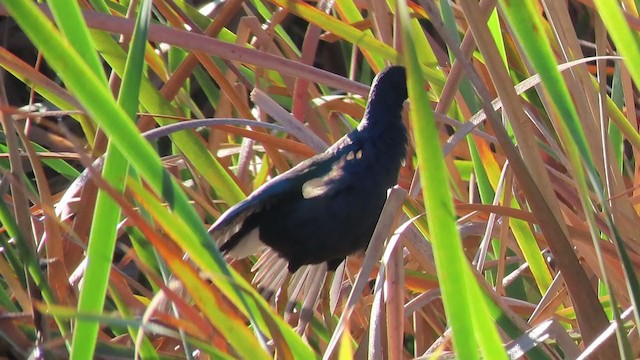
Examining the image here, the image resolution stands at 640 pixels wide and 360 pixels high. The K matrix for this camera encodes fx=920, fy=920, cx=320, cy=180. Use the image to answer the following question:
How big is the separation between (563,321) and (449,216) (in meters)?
0.51

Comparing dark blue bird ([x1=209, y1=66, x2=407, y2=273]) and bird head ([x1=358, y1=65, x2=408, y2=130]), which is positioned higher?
bird head ([x1=358, y1=65, x2=408, y2=130])

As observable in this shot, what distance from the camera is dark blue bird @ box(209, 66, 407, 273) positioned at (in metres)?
1.23

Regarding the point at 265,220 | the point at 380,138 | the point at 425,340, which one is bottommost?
the point at 425,340

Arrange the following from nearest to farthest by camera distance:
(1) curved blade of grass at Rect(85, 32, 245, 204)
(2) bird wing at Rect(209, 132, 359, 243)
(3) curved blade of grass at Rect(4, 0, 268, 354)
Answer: (3) curved blade of grass at Rect(4, 0, 268, 354), (1) curved blade of grass at Rect(85, 32, 245, 204), (2) bird wing at Rect(209, 132, 359, 243)

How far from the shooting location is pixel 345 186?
1.24 meters

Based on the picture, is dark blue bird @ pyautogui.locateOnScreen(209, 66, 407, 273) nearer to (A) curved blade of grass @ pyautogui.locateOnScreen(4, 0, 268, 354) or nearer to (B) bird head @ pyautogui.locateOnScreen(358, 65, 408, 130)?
(B) bird head @ pyautogui.locateOnScreen(358, 65, 408, 130)

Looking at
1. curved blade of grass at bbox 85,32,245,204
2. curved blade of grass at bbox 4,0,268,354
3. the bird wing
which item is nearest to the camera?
curved blade of grass at bbox 4,0,268,354

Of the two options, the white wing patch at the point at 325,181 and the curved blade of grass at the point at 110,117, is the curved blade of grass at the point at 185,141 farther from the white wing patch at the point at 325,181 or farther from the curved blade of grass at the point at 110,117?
the curved blade of grass at the point at 110,117

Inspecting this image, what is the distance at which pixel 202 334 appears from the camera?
1.94 ft

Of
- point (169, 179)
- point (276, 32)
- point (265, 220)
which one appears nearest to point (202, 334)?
point (169, 179)

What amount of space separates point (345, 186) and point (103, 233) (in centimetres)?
63

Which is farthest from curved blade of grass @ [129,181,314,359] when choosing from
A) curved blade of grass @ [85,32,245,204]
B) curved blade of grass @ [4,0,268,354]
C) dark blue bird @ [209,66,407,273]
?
dark blue bird @ [209,66,407,273]

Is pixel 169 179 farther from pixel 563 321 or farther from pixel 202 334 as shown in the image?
pixel 563 321

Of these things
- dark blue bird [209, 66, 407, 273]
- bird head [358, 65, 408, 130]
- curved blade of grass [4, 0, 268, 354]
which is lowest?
dark blue bird [209, 66, 407, 273]
